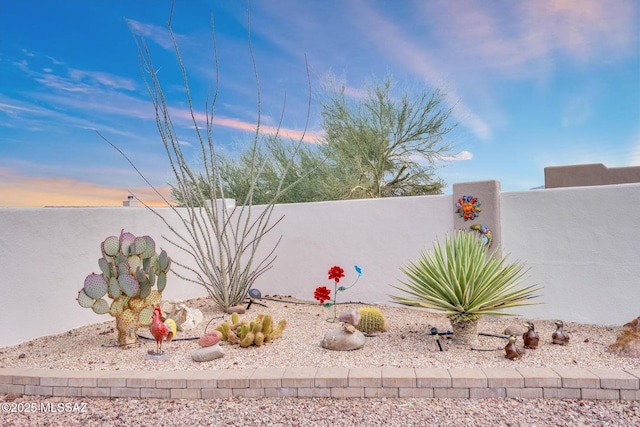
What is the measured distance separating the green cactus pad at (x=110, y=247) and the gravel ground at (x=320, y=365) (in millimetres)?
1038

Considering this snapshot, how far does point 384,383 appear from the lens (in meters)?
3.76

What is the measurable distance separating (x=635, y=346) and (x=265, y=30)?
6.78 meters

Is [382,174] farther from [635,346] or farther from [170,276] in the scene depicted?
[635,346]

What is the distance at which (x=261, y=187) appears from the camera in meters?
14.9

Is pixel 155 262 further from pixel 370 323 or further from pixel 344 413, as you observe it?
pixel 344 413

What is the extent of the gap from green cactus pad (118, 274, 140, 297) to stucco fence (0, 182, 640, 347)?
67.9 inches

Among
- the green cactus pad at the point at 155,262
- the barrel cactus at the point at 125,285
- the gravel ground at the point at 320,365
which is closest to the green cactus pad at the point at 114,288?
the barrel cactus at the point at 125,285

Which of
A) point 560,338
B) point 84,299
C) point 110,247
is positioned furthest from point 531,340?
point 84,299

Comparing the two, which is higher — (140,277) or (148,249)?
(148,249)

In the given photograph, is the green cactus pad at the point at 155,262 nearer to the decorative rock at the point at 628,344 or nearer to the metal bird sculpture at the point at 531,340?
the metal bird sculpture at the point at 531,340

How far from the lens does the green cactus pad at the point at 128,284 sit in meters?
4.95

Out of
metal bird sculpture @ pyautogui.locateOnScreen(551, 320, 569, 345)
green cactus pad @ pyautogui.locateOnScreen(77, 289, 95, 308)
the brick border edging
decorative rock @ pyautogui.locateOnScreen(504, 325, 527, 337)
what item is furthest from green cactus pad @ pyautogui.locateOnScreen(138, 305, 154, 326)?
Answer: metal bird sculpture @ pyautogui.locateOnScreen(551, 320, 569, 345)

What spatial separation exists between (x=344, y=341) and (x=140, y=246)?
241cm

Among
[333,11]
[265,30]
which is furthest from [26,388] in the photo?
[333,11]
